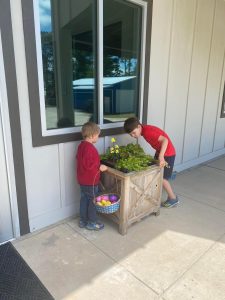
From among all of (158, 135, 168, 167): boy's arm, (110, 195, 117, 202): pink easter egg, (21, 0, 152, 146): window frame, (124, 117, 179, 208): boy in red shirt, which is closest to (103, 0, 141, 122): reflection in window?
(21, 0, 152, 146): window frame

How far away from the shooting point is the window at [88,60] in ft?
7.63

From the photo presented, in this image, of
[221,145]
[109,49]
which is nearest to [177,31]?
[109,49]

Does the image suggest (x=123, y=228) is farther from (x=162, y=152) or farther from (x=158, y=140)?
(x=158, y=140)

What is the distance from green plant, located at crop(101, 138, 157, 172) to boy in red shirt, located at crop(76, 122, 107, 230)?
20 cm

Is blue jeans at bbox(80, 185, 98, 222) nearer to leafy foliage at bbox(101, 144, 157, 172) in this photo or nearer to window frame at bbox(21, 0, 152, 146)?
leafy foliage at bbox(101, 144, 157, 172)

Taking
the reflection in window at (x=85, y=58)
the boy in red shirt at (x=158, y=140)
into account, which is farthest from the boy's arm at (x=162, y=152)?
the reflection in window at (x=85, y=58)

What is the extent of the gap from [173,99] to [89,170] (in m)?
2.17

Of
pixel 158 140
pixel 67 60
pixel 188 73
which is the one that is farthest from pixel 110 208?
pixel 188 73

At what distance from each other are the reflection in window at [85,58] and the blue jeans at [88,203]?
2.39 feet

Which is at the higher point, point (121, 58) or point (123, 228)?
point (121, 58)

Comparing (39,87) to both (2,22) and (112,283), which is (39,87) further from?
(112,283)

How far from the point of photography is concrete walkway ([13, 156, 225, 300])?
5.96 ft

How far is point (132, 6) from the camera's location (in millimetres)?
2928

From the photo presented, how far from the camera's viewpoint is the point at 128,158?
256cm
